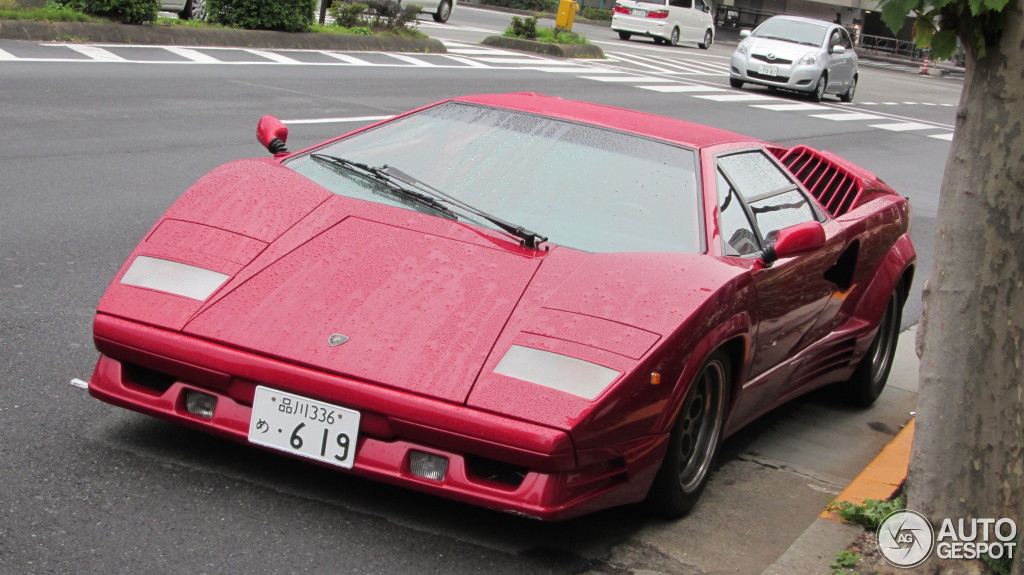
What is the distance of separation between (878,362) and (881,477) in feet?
4.84

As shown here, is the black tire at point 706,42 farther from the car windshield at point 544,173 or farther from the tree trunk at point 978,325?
the tree trunk at point 978,325

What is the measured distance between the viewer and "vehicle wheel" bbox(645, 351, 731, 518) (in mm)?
3971

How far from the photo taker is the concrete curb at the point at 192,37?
16.1 metres

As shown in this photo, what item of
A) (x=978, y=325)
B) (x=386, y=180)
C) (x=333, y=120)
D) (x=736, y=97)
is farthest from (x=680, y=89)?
(x=978, y=325)

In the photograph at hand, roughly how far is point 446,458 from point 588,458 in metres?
0.40

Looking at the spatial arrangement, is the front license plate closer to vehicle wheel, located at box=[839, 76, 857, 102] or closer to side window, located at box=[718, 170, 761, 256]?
side window, located at box=[718, 170, 761, 256]

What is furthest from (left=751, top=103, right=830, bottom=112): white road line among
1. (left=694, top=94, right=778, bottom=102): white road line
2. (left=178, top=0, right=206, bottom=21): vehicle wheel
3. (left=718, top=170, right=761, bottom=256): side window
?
(left=718, top=170, right=761, bottom=256): side window

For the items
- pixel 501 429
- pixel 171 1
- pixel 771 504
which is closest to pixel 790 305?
pixel 771 504

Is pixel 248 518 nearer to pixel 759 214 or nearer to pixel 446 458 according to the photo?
pixel 446 458

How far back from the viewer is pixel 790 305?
4773mm

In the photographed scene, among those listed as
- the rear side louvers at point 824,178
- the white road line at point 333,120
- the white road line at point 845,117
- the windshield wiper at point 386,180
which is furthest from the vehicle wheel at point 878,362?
the white road line at point 845,117

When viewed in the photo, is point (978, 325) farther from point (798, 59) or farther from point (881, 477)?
point (798, 59)

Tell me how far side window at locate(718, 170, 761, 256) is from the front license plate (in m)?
1.55

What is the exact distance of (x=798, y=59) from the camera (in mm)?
24391
